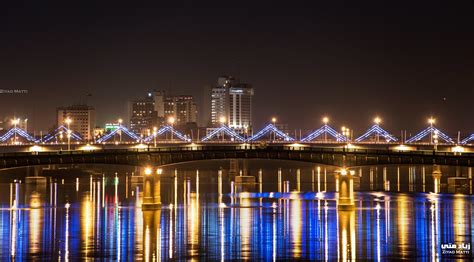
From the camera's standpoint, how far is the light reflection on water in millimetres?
53000

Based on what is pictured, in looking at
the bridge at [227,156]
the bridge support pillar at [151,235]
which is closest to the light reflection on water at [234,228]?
the bridge support pillar at [151,235]

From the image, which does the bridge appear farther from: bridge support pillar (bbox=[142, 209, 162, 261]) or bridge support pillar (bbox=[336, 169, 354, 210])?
bridge support pillar (bbox=[142, 209, 162, 261])

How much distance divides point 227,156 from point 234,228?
6228cm

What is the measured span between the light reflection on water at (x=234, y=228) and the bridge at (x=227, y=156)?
1475 centimetres

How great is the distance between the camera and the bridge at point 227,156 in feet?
375

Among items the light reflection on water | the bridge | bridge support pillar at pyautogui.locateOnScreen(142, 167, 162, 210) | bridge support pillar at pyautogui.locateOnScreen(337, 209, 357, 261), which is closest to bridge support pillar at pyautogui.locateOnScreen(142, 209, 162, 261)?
the light reflection on water

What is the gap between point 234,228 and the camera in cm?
6594

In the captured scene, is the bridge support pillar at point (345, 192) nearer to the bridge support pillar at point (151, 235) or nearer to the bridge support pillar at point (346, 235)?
the bridge support pillar at point (346, 235)

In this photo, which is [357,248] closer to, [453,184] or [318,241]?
[318,241]

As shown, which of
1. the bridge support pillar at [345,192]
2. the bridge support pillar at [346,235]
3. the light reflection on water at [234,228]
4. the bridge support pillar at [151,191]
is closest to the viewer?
the bridge support pillar at [346,235]

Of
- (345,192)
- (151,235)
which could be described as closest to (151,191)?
(345,192)

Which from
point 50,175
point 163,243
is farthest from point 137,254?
point 50,175

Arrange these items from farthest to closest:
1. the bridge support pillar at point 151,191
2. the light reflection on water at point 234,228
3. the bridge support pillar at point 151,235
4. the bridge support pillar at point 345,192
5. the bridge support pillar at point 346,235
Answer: the bridge support pillar at point 151,191 < the bridge support pillar at point 345,192 < the light reflection on water at point 234,228 < the bridge support pillar at point 151,235 < the bridge support pillar at point 346,235

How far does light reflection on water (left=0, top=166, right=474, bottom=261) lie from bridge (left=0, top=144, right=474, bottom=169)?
1475 centimetres
